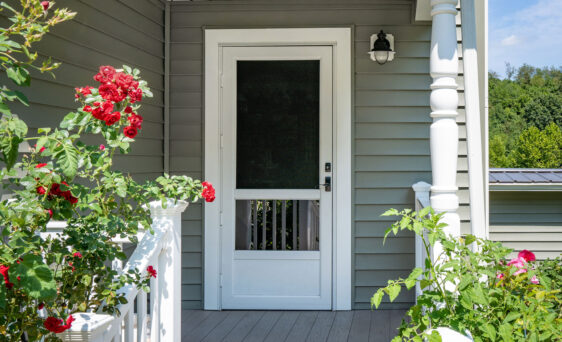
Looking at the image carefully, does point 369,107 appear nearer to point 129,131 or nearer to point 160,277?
point 160,277

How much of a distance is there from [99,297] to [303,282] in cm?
292

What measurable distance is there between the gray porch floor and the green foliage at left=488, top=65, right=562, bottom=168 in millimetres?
10967

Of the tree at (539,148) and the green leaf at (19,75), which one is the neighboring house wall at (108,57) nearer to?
the green leaf at (19,75)

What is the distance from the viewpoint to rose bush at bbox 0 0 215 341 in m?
1.57

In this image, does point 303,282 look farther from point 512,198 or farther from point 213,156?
point 512,198

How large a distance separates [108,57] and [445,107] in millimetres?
2024

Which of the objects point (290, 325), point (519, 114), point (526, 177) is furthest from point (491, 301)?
point (519, 114)

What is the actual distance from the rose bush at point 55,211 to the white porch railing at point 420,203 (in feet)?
6.94

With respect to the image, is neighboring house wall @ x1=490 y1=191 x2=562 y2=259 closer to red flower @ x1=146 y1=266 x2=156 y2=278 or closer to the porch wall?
the porch wall

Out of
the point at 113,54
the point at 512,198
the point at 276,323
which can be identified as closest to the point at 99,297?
the point at 113,54

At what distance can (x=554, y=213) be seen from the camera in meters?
5.99

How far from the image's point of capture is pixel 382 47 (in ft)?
15.2

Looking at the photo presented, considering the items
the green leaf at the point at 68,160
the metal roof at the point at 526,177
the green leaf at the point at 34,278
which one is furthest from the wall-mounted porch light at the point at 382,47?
the green leaf at the point at 34,278

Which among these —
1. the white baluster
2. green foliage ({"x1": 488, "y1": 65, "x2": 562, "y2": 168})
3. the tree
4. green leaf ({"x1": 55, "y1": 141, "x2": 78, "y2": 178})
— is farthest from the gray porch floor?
the tree
